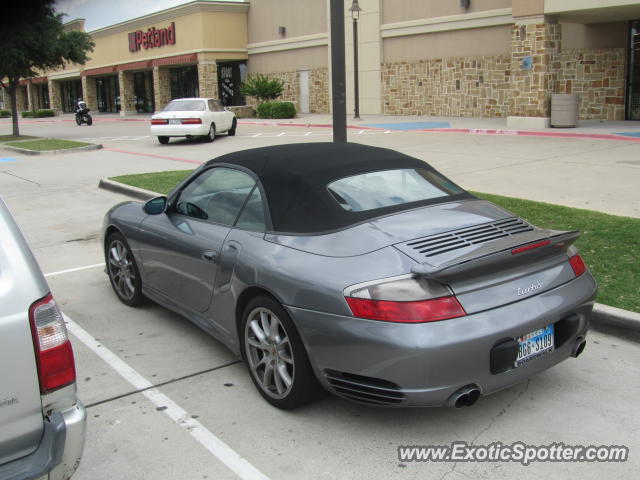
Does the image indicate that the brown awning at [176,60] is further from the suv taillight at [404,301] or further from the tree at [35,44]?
the suv taillight at [404,301]

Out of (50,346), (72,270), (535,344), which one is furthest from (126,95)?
(50,346)

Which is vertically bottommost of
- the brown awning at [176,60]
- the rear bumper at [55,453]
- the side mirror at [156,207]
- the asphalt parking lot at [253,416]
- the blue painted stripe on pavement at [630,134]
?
the asphalt parking lot at [253,416]

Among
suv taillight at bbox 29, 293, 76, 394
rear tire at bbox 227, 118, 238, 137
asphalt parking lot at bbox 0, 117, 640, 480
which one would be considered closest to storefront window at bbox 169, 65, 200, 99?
rear tire at bbox 227, 118, 238, 137

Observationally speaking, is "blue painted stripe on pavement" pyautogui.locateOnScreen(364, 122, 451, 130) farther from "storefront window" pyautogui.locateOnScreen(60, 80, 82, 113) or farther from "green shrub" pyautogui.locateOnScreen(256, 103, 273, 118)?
"storefront window" pyautogui.locateOnScreen(60, 80, 82, 113)

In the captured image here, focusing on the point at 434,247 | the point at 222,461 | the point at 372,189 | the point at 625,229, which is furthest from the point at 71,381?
the point at 625,229

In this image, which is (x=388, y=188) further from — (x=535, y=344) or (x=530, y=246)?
(x=535, y=344)

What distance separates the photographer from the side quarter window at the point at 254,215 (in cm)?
437

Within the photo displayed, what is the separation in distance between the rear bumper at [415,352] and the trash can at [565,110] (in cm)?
1883

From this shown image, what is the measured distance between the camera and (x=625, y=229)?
23.8 ft

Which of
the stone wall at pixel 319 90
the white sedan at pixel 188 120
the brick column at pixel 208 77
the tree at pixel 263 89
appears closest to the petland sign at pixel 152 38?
the brick column at pixel 208 77

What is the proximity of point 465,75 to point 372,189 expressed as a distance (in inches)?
1010

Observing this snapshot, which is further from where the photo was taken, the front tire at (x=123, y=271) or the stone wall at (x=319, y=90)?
the stone wall at (x=319, y=90)

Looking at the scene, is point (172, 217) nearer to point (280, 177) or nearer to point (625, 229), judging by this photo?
point (280, 177)

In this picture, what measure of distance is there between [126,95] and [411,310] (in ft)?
160
